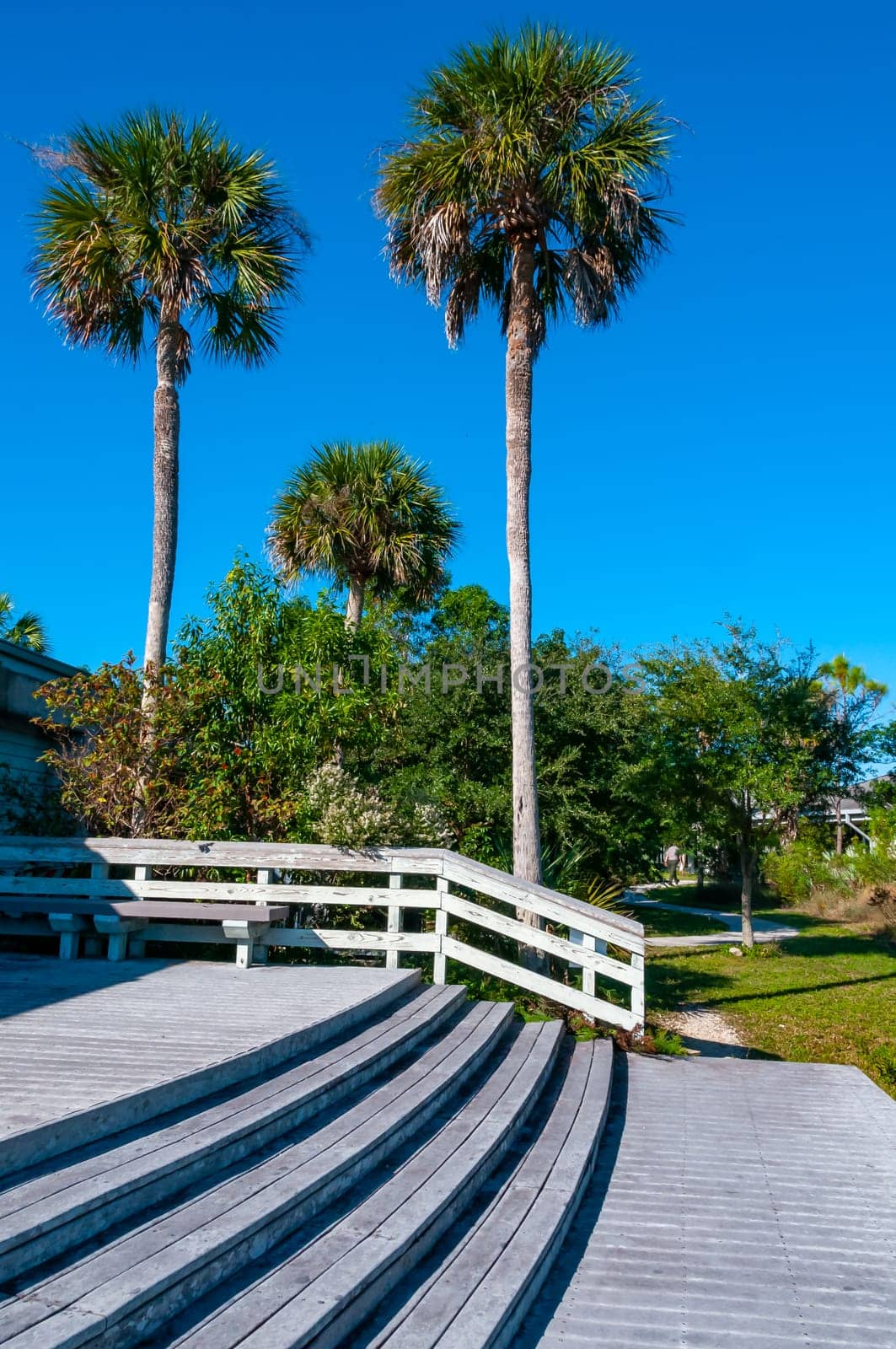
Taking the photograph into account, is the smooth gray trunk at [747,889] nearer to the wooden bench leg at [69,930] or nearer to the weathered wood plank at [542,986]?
the weathered wood plank at [542,986]

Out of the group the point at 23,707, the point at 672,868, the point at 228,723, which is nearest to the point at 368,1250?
the point at 228,723

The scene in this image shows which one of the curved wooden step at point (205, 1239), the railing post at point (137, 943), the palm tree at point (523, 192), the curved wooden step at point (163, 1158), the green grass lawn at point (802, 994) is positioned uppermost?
the palm tree at point (523, 192)

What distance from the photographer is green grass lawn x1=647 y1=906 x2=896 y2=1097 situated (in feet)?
35.3

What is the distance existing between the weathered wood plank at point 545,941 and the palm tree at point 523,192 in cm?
204

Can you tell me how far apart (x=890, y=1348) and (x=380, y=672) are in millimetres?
8240

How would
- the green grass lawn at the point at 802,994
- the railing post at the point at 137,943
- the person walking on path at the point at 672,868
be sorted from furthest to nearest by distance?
the person walking on path at the point at 672,868, the green grass lawn at the point at 802,994, the railing post at the point at 137,943

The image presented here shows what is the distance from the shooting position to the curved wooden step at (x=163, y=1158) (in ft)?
10.2

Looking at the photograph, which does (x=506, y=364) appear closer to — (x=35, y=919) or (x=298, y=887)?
(x=298, y=887)

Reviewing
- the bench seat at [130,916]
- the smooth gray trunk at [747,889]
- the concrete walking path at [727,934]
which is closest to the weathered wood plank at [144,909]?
the bench seat at [130,916]

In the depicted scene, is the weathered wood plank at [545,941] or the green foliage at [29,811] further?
the green foliage at [29,811]

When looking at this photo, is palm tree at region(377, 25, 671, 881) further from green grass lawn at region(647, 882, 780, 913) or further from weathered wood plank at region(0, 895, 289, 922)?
green grass lawn at region(647, 882, 780, 913)

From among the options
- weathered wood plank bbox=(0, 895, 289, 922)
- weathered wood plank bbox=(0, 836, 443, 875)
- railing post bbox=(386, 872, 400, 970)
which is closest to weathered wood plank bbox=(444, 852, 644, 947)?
weathered wood plank bbox=(0, 836, 443, 875)

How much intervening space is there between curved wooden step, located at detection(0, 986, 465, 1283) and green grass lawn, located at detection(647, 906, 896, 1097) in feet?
19.2

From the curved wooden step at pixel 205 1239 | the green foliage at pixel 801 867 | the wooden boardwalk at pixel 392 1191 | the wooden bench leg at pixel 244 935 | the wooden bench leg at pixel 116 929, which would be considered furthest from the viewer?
the green foliage at pixel 801 867
